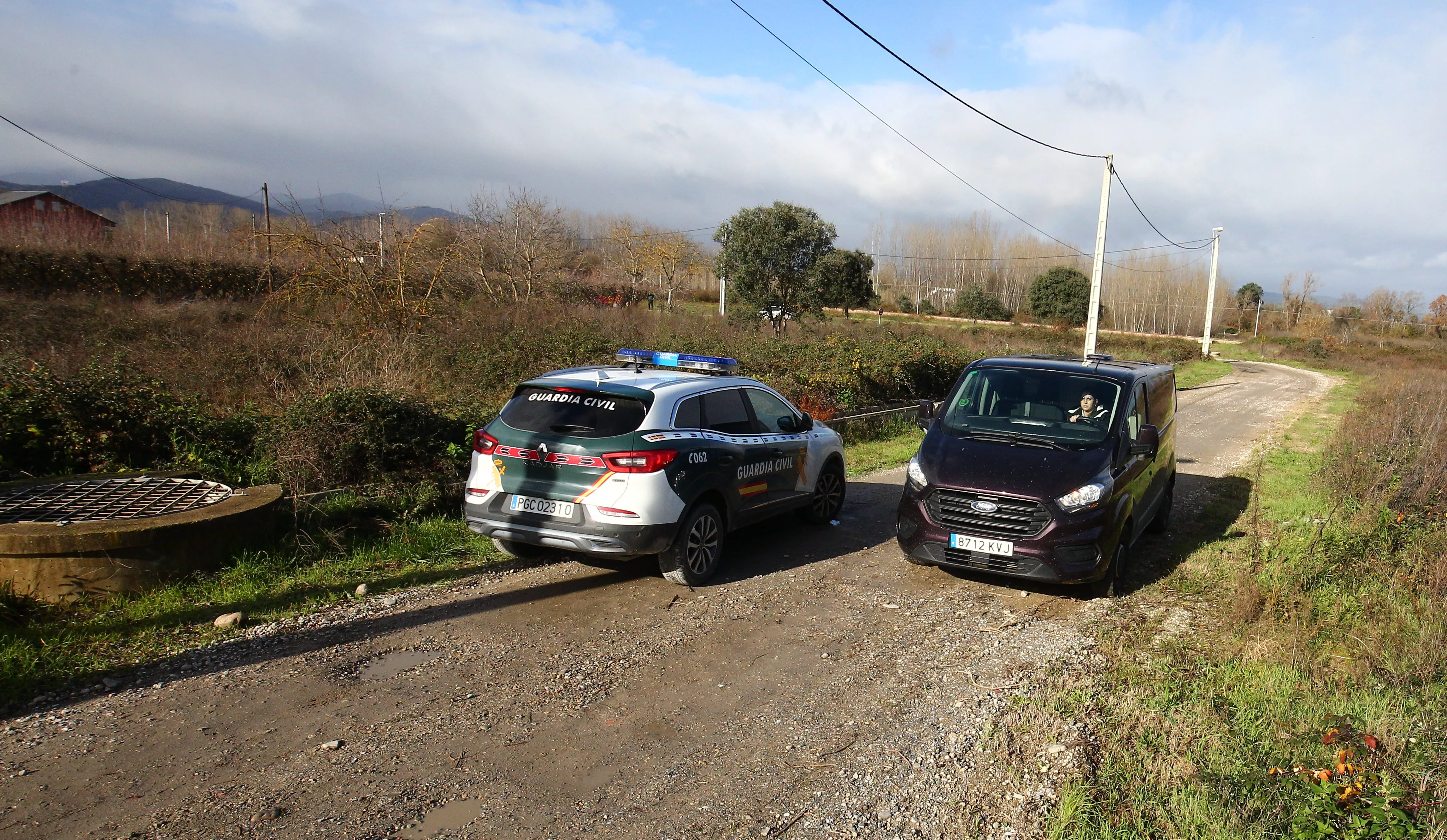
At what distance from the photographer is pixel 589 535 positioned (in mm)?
6062

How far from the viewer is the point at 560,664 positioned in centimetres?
508

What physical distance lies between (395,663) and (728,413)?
3389 millimetres

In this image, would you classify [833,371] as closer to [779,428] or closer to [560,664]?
[779,428]

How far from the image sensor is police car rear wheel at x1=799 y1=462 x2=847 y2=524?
→ 28.3 feet

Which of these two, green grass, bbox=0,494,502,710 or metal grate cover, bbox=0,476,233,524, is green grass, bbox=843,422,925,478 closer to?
green grass, bbox=0,494,502,710

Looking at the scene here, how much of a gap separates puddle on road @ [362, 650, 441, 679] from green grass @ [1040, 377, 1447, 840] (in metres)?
3.64

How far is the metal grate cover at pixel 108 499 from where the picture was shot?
579cm

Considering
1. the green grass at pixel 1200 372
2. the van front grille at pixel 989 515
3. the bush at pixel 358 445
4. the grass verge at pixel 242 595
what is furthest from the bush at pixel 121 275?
the green grass at pixel 1200 372

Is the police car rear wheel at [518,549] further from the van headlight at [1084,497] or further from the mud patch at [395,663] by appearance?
the van headlight at [1084,497]

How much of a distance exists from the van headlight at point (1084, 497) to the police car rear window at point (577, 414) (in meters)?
3.29

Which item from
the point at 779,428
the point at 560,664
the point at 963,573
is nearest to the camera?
the point at 560,664

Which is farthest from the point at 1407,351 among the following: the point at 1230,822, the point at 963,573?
the point at 1230,822

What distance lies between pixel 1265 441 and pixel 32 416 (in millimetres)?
19093

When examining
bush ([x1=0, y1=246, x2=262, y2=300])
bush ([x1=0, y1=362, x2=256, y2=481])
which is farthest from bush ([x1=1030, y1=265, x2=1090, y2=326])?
bush ([x1=0, y1=362, x2=256, y2=481])
